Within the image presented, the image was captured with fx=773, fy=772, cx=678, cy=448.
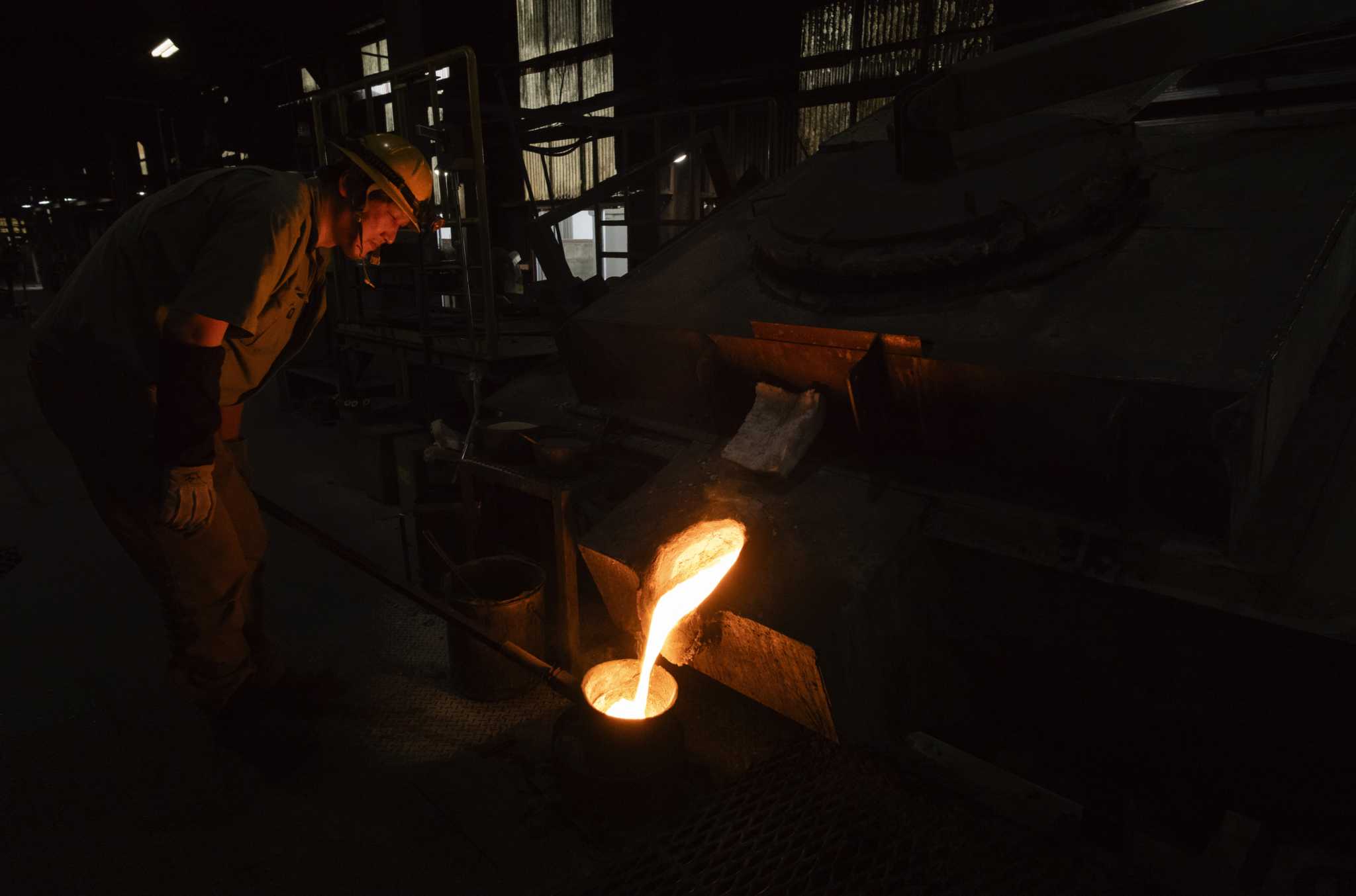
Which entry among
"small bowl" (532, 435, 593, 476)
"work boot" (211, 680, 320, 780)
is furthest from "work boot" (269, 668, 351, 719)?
"small bowl" (532, 435, 593, 476)

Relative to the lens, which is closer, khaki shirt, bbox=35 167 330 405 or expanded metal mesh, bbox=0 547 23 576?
khaki shirt, bbox=35 167 330 405

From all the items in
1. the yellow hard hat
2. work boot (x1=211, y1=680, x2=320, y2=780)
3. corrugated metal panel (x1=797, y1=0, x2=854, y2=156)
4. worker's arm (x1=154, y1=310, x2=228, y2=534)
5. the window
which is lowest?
work boot (x1=211, y1=680, x2=320, y2=780)

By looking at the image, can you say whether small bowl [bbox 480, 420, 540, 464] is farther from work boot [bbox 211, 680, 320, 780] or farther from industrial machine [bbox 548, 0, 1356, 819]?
work boot [bbox 211, 680, 320, 780]

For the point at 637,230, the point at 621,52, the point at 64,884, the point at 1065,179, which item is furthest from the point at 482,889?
the point at 621,52

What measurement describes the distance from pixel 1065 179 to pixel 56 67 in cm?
1535

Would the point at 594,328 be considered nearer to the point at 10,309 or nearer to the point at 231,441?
the point at 231,441

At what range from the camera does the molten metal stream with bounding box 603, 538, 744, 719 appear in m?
2.29

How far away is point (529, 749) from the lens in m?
2.91

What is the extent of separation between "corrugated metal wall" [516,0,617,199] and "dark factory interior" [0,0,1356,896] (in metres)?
7.19


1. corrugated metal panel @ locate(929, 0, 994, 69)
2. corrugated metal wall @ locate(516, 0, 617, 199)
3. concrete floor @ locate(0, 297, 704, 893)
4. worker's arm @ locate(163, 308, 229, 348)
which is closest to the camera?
worker's arm @ locate(163, 308, 229, 348)

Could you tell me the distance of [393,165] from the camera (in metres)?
2.53

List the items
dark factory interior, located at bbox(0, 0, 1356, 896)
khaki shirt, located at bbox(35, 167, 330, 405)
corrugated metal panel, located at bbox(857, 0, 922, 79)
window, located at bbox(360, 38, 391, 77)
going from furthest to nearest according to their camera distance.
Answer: window, located at bbox(360, 38, 391, 77) → corrugated metal panel, located at bbox(857, 0, 922, 79) → khaki shirt, located at bbox(35, 167, 330, 405) → dark factory interior, located at bbox(0, 0, 1356, 896)

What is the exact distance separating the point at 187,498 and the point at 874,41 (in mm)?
6740

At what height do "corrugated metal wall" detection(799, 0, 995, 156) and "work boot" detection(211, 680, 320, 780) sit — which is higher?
"corrugated metal wall" detection(799, 0, 995, 156)
